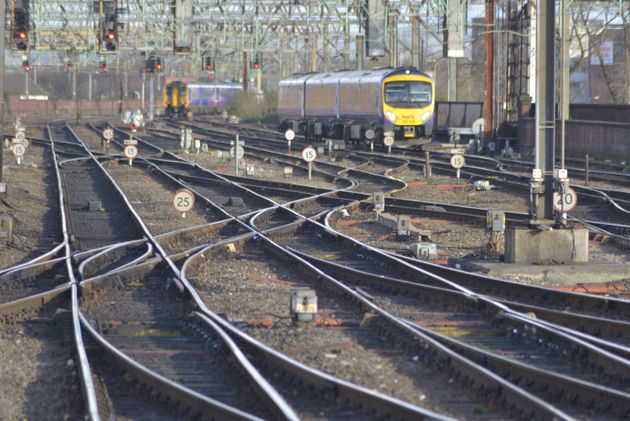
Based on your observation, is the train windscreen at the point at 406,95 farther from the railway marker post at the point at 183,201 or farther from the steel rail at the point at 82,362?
the steel rail at the point at 82,362

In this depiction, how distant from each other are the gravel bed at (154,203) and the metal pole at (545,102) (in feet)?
21.0

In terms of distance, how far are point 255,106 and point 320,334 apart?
241 feet

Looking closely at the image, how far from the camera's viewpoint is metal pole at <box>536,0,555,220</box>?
49.3ft

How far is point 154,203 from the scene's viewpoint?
80.1 feet

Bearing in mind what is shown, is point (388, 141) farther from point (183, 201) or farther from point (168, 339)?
point (168, 339)

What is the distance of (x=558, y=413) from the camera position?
24.1 ft

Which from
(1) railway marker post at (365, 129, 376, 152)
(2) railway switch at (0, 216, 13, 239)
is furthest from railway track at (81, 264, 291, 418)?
(1) railway marker post at (365, 129, 376, 152)

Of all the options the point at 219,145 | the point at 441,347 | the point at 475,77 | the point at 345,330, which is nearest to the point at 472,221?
the point at 345,330

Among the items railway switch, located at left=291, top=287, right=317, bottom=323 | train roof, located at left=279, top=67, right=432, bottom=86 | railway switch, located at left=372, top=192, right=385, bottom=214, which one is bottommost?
railway switch, located at left=291, top=287, right=317, bottom=323

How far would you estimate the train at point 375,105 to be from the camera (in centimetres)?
4366

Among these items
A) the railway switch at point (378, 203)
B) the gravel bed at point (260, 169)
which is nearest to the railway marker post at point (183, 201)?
the railway switch at point (378, 203)

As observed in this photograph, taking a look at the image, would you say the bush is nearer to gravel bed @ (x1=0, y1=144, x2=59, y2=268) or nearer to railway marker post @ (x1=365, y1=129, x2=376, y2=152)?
railway marker post @ (x1=365, y1=129, x2=376, y2=152)

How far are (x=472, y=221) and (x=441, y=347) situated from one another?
11.0 meters

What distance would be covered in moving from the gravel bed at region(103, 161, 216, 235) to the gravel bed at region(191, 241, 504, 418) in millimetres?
4664
